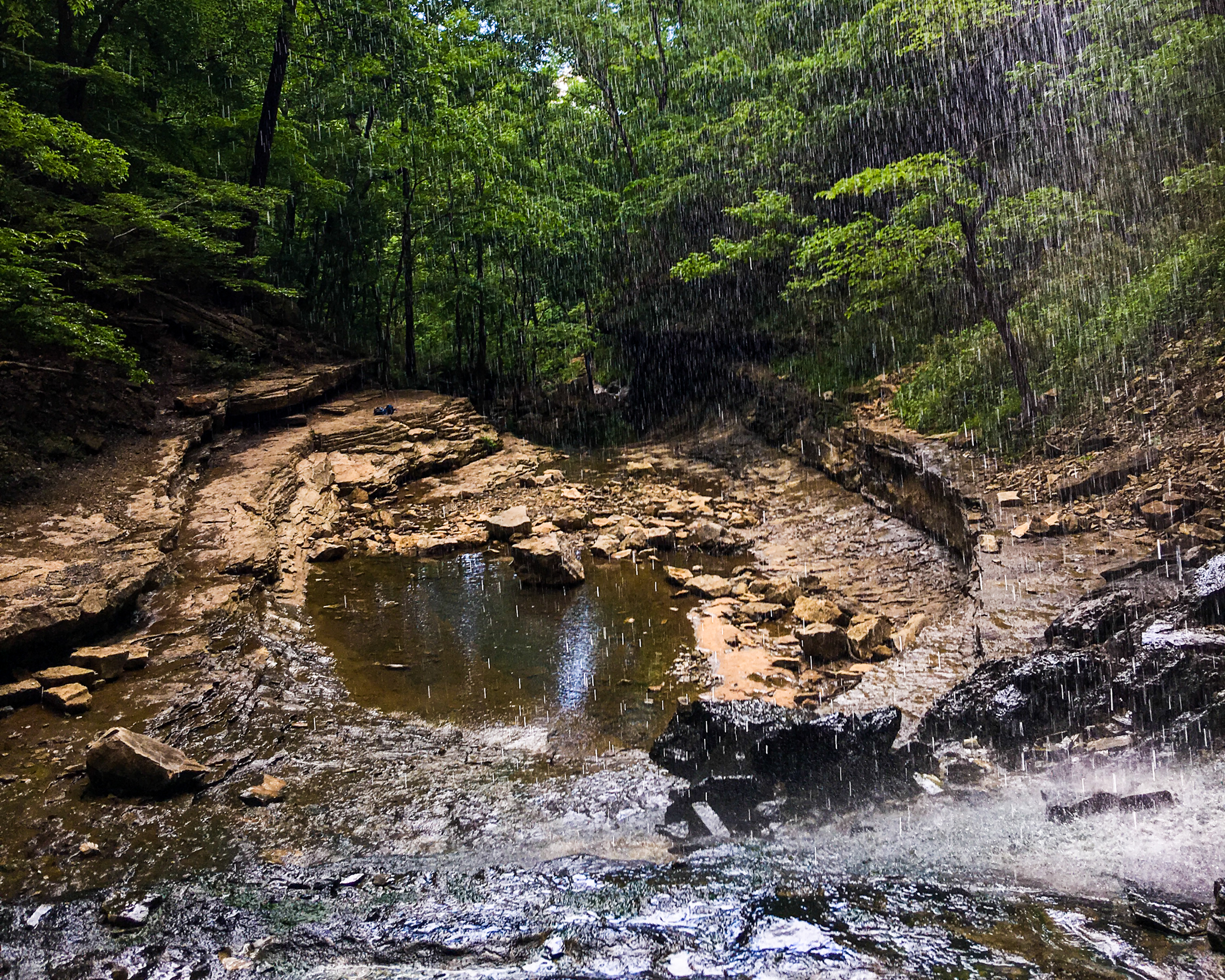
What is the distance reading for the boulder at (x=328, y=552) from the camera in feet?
33.9

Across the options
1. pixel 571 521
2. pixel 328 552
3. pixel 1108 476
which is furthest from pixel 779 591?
pixel 328 552

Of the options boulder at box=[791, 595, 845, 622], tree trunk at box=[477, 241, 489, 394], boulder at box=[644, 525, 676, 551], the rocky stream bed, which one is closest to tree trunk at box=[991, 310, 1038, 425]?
the rocky stream bed

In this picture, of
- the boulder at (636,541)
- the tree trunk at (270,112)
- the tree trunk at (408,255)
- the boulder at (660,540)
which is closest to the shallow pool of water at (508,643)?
the boulder at (636,541)

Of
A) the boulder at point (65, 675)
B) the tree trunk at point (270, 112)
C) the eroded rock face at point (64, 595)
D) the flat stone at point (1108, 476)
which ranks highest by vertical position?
the tree trunk at point (270, 112)

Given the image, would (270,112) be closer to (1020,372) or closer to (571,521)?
(571,521)

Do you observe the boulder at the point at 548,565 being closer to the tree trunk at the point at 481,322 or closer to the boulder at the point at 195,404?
the boulder at the point at 195,404

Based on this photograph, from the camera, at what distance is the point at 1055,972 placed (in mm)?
2873

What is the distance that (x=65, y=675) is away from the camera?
5957mm

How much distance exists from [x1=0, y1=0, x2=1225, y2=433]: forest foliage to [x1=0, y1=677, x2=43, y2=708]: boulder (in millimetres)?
4817

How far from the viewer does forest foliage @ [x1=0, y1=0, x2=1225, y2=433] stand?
372 inches

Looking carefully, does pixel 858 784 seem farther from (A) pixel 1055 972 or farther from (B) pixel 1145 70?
(B) pixel 1145 70

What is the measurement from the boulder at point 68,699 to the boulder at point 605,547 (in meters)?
6.80

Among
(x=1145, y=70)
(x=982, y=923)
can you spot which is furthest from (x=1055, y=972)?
(x=1145, y=70)

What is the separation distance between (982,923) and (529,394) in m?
22.8
